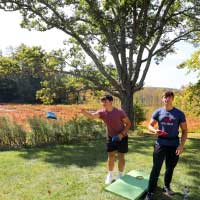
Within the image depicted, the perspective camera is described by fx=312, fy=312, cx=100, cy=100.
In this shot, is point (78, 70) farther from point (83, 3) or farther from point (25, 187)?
point (25, 187)

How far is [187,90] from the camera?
1092cm

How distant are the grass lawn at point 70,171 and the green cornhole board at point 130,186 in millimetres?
139

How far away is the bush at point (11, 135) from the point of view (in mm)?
8852

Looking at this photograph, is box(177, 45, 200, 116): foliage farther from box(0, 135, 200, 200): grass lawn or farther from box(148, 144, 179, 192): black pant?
box(148, 144, 179, 192): black pant

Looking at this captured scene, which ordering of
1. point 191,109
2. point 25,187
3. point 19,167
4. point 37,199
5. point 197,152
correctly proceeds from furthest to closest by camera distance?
point 191,109 < point 197,152 < point 19,167 < point 25,187 < point 37,199

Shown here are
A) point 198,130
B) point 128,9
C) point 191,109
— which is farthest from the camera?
point 198,130

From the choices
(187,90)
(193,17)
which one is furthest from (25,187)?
(193,17)

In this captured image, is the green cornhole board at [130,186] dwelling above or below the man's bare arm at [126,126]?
below

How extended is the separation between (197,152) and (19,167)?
4349 millimetres

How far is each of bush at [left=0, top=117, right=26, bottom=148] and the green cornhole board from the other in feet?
14.9

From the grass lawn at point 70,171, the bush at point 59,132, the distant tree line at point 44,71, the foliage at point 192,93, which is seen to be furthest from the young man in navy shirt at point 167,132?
the distant tree line at point 44,71

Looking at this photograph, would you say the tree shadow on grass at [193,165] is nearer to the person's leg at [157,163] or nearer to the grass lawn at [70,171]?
the grass lawn at [70,171]

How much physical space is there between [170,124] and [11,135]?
5.82 meters

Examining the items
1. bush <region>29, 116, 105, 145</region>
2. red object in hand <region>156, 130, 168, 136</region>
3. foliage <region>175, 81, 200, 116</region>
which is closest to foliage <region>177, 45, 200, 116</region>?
foliage <region>175, 81, 200, 116</region>
